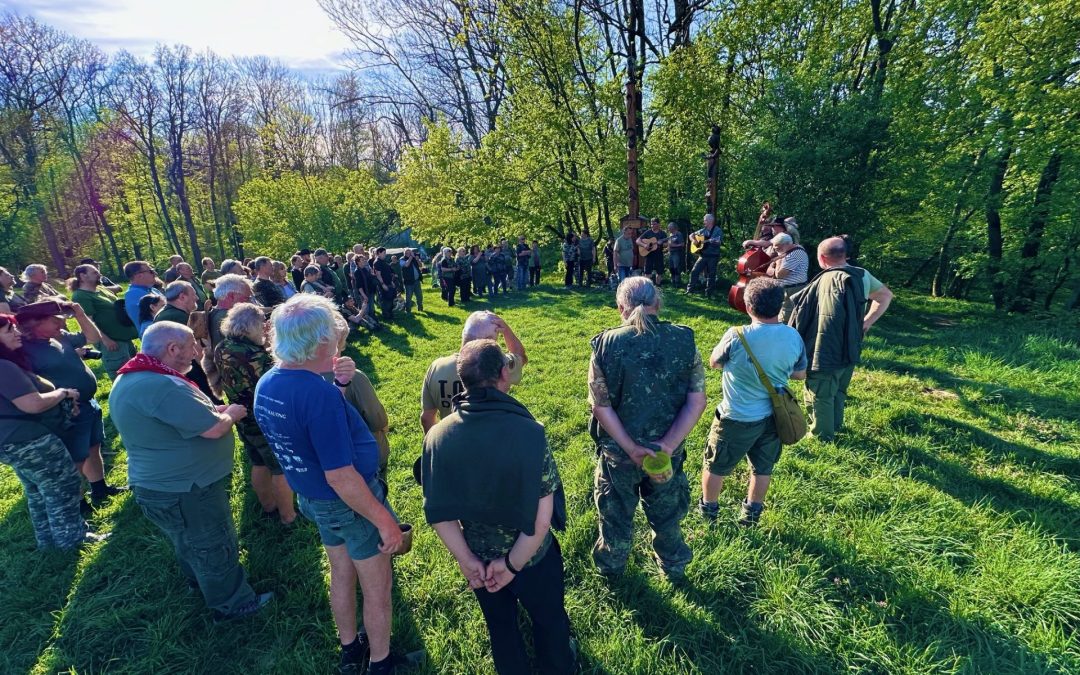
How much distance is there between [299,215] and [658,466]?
87.9ft

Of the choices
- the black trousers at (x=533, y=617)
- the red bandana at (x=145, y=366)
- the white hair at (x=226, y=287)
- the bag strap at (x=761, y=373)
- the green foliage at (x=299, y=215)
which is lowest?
the black trousers at (x=533, y=617)

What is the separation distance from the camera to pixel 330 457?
1.94m

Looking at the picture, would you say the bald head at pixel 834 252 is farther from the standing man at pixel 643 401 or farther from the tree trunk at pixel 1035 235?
the tree trunk at pixel 1035 235

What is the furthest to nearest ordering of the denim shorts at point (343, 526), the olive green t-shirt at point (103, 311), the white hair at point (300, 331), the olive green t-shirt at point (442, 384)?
the olive green t-shirt at point (103, 311) → the olive green t-shirt at point (442, 384) → the denim shorts at point (343, 526) → the white hair at point (300, 331)

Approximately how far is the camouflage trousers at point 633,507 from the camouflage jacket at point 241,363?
8.52 ft

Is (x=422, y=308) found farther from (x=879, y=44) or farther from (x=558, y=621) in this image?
(x=879, y=44)

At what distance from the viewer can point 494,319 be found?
2.90 metres

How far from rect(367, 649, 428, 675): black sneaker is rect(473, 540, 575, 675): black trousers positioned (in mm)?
662

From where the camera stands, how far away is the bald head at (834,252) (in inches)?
164

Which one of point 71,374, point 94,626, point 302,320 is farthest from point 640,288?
point 71,374

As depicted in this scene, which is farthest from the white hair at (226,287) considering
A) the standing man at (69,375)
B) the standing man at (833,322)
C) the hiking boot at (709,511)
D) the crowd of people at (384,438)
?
the standing man at (833,322)

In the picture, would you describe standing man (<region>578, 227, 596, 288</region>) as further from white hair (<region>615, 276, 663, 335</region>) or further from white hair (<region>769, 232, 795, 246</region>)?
white hair (<region>615, 276, 663, 335</region>)

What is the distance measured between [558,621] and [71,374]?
4.62 meters

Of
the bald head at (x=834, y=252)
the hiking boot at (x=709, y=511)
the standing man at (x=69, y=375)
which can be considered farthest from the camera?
the bald head at (x=834, y=252)
